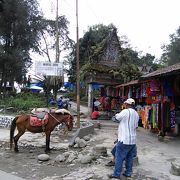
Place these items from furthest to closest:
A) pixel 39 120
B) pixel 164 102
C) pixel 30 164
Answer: pixel 164 102 < pixel 39 120 < pixel 30 164

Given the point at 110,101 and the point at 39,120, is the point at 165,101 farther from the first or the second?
the point at 110,101

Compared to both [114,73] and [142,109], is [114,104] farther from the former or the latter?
[142,109]

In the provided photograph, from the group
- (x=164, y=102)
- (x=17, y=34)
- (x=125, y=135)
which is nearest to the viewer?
(x=125, y=135)

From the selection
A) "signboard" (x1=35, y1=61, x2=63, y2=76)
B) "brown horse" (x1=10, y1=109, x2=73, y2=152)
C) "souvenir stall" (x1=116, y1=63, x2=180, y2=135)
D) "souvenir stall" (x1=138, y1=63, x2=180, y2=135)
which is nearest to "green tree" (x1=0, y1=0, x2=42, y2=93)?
"signboard" (x1=35, y1=61, x2=63, y2=76)

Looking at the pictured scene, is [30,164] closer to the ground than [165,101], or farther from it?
closer to the ground

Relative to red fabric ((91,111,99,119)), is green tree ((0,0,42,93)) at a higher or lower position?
higher

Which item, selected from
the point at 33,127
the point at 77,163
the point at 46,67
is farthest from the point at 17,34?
the point at 77,163

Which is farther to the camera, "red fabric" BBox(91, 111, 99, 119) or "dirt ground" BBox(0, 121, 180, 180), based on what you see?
"red fabric" BBox(91, 111, 99, 119)

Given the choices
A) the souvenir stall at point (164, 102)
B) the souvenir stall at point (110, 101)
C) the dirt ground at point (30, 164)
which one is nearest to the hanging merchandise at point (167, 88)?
the souvenir stall at point (164, 102)

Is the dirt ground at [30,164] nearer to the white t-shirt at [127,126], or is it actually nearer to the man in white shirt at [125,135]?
the man in white shirt at [125,135]

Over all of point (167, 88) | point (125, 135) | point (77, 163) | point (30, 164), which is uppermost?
point (167, 88)

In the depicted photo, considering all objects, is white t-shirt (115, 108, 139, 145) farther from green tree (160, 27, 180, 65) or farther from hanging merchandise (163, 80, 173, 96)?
green tree (160, 27, 180, 65)

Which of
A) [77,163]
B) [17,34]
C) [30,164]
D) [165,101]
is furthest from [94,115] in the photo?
[17,34]

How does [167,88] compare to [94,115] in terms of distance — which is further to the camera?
[94,115]
